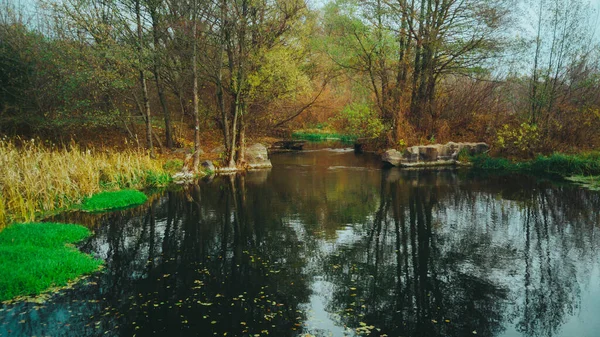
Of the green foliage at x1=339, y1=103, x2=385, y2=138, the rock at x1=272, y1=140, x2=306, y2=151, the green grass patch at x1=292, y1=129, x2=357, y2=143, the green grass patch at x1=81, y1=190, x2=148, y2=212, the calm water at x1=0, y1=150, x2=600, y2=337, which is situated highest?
the green foliage at x1=339, y1=103, x2=385, y2=138

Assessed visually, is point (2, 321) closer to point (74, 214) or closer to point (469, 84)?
point (74, 214)

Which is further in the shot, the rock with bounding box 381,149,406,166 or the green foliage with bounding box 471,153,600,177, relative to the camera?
the rock with bounding box 381,149,406,166

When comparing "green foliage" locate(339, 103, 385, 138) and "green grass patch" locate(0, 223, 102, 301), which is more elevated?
"green foliage" locate(339, 103, 385, 138)

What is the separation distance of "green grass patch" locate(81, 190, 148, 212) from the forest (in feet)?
19.1

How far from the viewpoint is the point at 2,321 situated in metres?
5.69

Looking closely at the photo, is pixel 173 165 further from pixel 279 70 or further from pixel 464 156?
pixel 464 156

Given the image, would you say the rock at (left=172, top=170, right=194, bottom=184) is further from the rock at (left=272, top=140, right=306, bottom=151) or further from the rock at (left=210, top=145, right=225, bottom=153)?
the rock at (left=272, top=140, right=306, bottom=151)

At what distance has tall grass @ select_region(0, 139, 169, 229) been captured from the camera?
10.4m

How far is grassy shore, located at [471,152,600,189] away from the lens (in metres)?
17.6

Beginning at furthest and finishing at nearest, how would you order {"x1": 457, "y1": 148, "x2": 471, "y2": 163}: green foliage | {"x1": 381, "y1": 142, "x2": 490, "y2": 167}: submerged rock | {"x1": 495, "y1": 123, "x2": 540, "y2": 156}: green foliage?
{"x1": 381, "y1": 142, "x2": 490, "y2": 167}: submerged rock < {"x1": 457, "y1": 148, "x2": 471, "y2": 163}: green foliage < {"x1": 495, "y1": 123, "x2": 540, "y2": 156}: green foliage

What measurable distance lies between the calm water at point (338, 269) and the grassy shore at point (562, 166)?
323 cm

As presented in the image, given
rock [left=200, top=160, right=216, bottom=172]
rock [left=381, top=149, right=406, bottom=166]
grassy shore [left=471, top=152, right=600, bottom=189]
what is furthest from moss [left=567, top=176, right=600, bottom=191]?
rock [left=200, top=160, right=216, bottom=172]

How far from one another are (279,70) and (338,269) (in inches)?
560

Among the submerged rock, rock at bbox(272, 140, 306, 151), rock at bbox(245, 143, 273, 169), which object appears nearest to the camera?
rock at bbox(245, 143, 273, 169)
